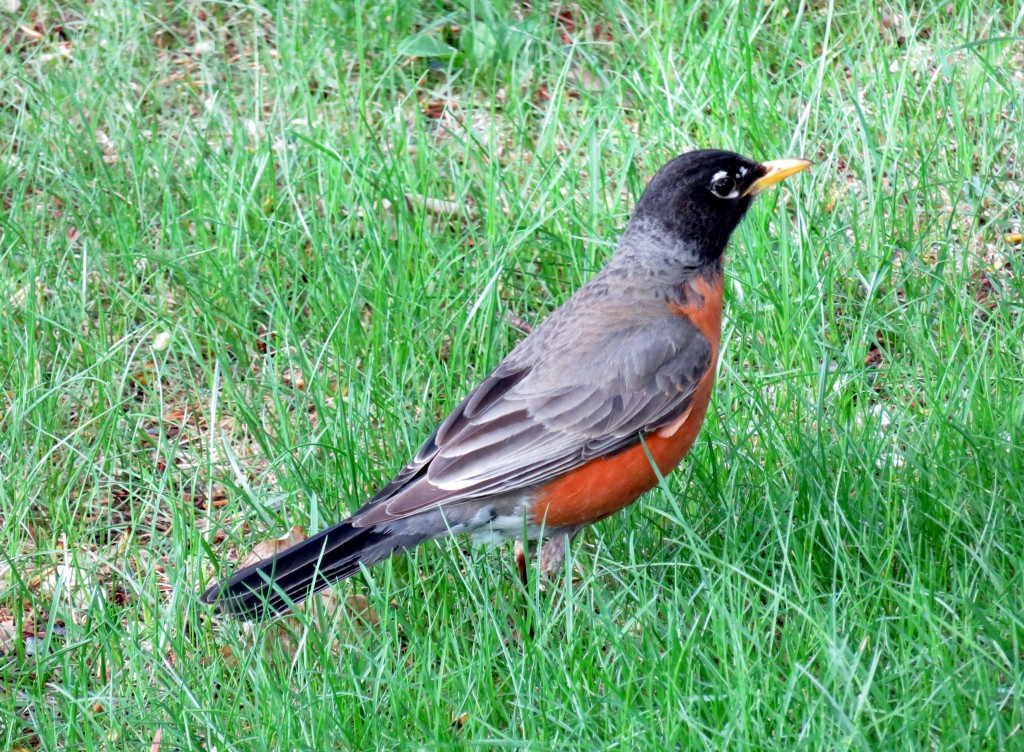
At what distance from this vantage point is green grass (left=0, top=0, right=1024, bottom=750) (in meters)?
3.05

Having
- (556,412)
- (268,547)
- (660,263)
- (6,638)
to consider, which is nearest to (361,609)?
(268,547)

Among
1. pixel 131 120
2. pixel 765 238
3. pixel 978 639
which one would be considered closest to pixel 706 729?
pixel 978 639

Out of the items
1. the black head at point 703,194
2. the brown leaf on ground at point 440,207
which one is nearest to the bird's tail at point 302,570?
the black head at point 703,194

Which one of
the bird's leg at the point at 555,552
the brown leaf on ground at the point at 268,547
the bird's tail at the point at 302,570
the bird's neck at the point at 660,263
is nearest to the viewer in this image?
the bird's tail at the point at 302,570

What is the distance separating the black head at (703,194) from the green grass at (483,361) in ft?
1.53

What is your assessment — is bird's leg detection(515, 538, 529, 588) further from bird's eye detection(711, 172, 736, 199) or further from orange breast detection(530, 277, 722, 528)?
bird's eye detection(711, 172, 736, 199)

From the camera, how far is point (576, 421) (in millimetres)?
3701

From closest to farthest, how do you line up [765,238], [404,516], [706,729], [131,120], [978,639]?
[706,729], [978,639], [404,516], [765,238], [131,120]

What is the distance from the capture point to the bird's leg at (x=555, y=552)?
12.3 ft

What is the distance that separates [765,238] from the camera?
471 cm

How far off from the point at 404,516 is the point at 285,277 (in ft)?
5.94

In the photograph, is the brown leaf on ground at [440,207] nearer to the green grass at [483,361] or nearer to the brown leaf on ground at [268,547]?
the green grass at [483,361]

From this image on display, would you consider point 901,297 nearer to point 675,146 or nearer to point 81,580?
point 675,146

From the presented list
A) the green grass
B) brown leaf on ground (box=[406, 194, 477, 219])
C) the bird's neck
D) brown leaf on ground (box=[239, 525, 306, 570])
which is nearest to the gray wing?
the bird's neck
